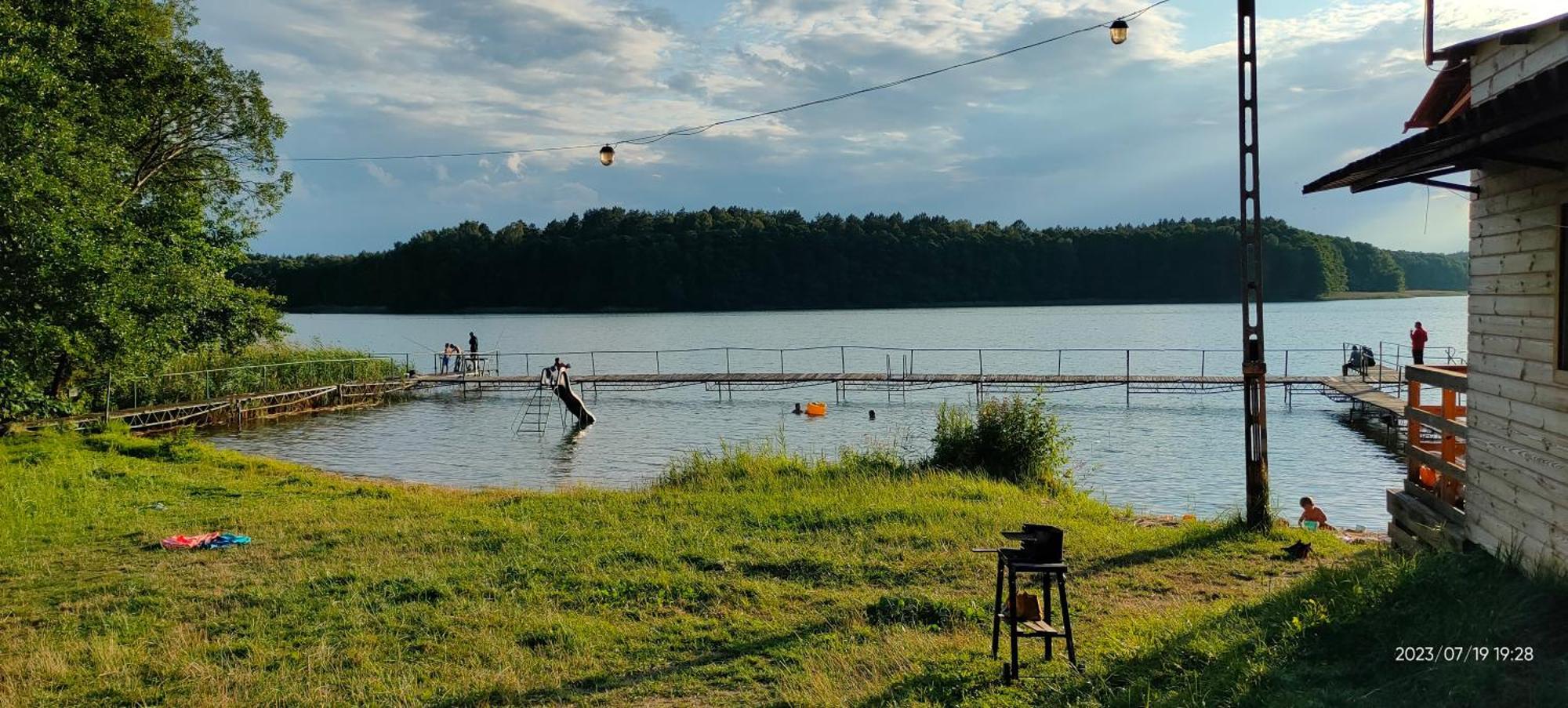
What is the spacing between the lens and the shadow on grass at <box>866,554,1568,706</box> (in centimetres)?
419

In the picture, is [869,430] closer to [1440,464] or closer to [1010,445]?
[1010,445]

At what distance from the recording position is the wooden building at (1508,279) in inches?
213

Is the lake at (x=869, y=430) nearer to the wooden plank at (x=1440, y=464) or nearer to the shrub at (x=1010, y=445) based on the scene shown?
the shrub at (x=1010, y=445)

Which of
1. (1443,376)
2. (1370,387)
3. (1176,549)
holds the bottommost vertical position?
(1370,387)

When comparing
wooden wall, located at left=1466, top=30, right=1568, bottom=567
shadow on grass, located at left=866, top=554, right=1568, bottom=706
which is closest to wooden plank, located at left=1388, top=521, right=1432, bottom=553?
wooden wall, located at left=1466, top=30, right=1568, bottom=567

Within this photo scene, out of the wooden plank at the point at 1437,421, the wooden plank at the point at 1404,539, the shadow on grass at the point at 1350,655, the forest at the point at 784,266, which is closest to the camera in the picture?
the shadow on grass at the point at 1350,655

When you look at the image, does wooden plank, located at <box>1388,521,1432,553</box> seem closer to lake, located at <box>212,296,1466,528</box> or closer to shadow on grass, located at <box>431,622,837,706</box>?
shadow on grass, located at <box>431,622,837,706</box>

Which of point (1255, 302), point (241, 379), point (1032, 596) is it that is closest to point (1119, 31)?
point (1255, 302)

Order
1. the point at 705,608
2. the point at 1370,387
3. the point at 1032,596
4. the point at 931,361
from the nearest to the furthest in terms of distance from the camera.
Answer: the point at 1032,596 → the point at 705,608 → the point at 1370,387 → the point at 931,361

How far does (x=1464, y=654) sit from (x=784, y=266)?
4347 inches

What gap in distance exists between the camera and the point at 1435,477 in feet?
27.0

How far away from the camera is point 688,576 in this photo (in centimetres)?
796

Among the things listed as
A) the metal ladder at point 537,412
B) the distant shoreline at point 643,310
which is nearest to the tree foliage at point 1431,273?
the distant shoreline at point 643,310

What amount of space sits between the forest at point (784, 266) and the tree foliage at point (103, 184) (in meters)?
83.0
